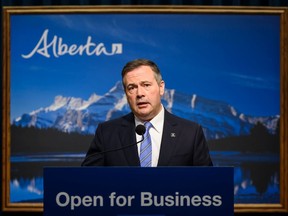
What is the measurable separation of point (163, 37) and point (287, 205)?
4.58ft

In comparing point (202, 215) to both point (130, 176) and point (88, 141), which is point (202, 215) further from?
point (88, 141)

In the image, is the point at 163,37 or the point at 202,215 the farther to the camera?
the point at 163,37

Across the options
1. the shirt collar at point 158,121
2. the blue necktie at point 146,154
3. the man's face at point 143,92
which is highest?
the man's face at point 143,92

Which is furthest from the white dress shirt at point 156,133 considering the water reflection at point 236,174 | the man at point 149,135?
the water reflection at point 236,174

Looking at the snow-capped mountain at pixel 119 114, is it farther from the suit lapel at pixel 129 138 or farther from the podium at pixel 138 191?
the podium at pixel 138 191

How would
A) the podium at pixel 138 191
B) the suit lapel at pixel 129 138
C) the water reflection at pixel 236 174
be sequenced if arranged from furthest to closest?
1. the water reflection at pixel 236 174
2. the suit lapel at pixel 129 138
3. the podium at pixel 138 191

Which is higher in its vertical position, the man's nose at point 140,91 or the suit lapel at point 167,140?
the man's nose at point 140,91

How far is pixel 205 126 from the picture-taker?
10.5 feet

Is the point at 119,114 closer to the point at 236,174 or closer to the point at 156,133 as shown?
the point at 236,174

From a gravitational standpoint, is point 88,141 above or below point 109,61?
below

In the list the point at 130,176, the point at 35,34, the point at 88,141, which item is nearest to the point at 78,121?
the point at 88,141

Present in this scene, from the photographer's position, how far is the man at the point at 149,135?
194cm

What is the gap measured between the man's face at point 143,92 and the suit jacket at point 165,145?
7 centimetres

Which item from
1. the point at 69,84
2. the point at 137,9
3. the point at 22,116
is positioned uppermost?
the point at 137,9
